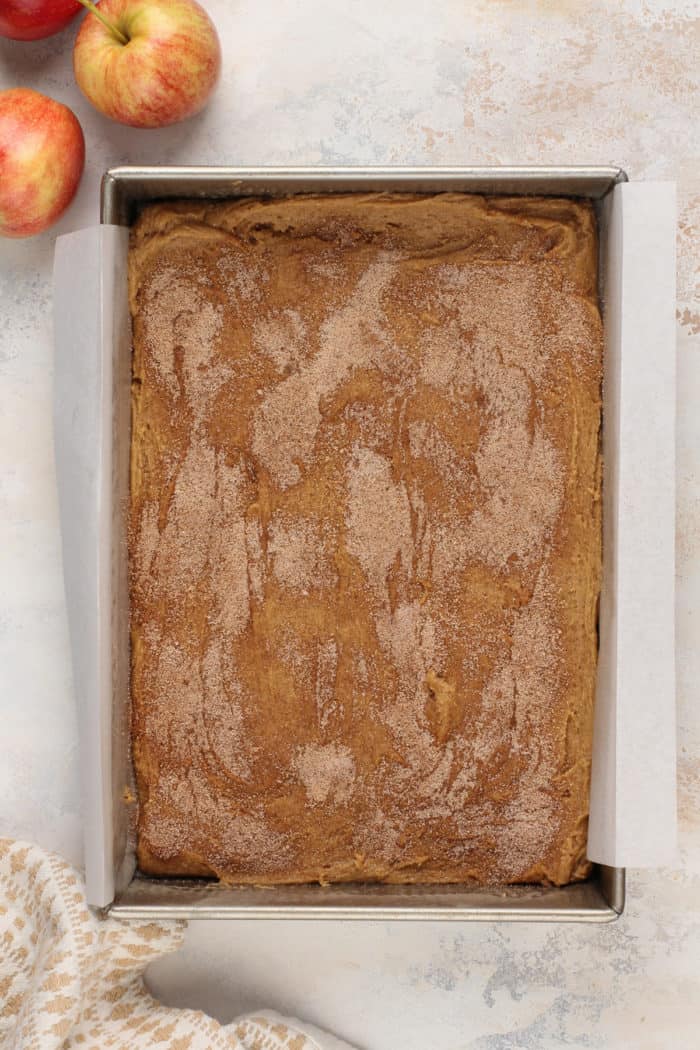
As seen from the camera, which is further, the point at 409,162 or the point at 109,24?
the point at 409,162

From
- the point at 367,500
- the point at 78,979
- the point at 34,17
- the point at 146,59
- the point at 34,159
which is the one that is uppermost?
the point at 34,17

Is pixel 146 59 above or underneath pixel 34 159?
above

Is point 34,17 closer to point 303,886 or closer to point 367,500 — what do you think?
point 367,500

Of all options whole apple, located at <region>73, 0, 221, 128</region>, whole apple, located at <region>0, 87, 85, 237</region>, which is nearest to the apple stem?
whole apple, located at <region>73, 0, 221, 128</region>

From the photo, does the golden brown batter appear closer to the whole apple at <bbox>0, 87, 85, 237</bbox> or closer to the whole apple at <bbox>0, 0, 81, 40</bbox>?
the whole apple at <bbox>0, 87, 85, 237</bbox>

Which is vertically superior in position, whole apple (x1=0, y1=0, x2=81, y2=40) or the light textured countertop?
whole apple (x1=0, y1=0, x2=81, y2=40)

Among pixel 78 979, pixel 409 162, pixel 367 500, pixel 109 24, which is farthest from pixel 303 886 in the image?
pixel 109 24
